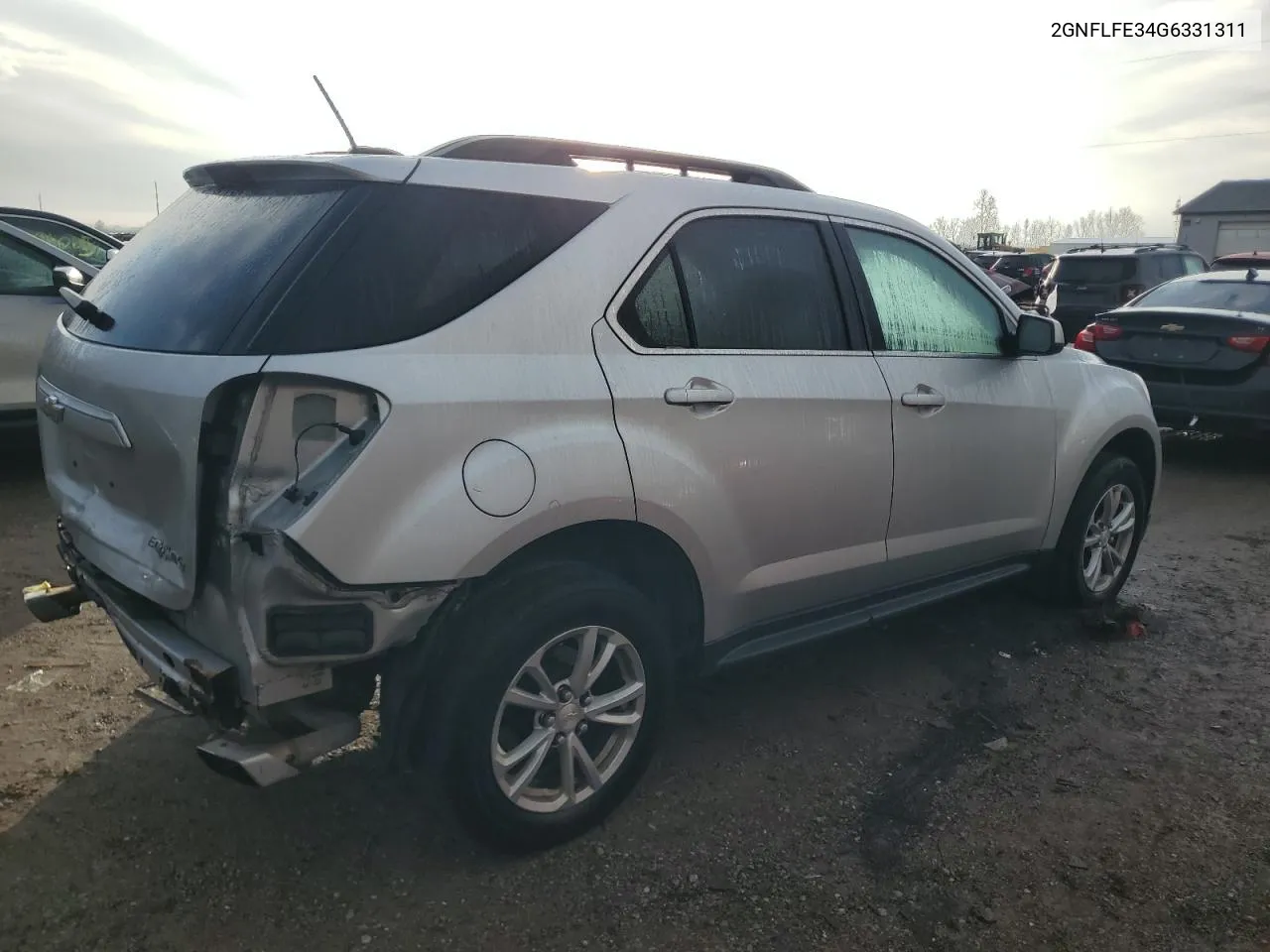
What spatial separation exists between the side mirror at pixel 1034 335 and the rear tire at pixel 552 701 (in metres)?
2.01

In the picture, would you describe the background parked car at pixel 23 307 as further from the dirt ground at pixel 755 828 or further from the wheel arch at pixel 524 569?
the wheel arch at pixel 524 569

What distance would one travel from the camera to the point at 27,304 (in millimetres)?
6219

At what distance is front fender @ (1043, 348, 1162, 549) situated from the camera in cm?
419

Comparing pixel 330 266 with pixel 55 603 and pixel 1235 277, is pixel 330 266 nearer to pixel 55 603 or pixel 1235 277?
pixel 55 603

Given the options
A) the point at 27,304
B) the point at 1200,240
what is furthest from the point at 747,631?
the point at 1200,240

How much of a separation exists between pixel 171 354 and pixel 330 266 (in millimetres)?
449

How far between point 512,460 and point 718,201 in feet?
3.88

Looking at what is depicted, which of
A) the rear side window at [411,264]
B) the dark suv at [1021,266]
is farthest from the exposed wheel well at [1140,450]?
the dark suv at [1021,266]

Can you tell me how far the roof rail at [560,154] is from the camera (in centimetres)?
280

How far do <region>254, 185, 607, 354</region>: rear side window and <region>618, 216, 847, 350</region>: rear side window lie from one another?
0.34 meters

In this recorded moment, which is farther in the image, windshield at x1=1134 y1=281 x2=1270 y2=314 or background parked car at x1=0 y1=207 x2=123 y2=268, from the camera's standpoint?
windshield at x1=1134 y1=281 x2=1270 y2=314

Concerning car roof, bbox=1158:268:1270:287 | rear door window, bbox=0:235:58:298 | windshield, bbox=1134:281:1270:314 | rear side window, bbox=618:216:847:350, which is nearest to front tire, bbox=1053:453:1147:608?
rear side window, bbox=618:216:847:350

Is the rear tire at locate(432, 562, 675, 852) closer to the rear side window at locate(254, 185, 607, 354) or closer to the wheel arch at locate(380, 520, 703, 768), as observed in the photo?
the wheel arch at locate(380, 520, 703, 768)

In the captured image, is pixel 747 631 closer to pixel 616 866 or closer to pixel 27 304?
pixel 616 866
